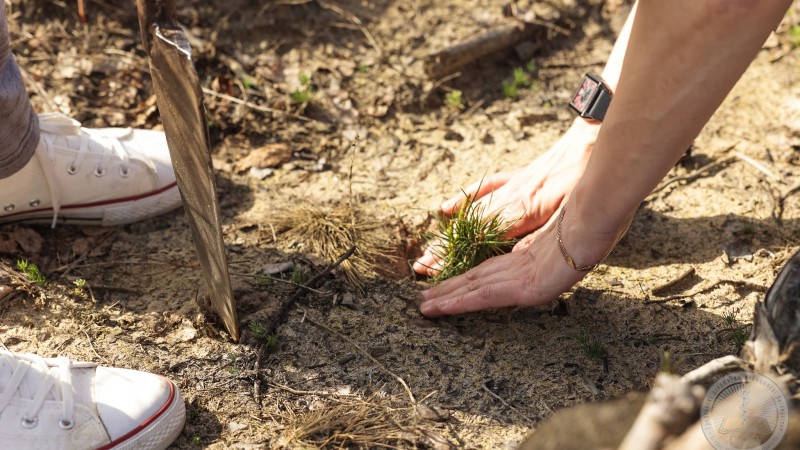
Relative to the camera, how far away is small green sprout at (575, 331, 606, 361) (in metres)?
2.41

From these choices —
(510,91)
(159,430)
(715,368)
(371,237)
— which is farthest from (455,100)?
(715,368)

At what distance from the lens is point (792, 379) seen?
154 centimetres

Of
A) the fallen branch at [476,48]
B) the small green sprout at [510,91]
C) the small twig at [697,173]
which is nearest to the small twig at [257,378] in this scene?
the small twig at [697,173]

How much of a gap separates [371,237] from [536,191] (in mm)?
708

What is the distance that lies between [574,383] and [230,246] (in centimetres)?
150

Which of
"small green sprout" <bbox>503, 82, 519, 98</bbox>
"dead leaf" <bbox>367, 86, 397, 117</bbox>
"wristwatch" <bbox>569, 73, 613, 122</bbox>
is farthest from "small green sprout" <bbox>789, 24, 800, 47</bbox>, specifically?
"dead leaf" <bbox>367, 86, 397, 117</bbox>

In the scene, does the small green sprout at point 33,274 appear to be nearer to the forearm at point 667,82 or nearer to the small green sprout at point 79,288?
the small green sprout at point 79,288

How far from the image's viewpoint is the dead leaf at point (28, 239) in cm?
286

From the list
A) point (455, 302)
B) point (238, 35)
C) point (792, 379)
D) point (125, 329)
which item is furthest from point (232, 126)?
point (792, 379)

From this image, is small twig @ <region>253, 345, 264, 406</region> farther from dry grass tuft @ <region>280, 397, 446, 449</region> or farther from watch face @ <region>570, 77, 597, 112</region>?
watch face @ <region>570, 77, 597, 112</region>

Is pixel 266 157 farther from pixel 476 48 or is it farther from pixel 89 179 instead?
pixel 476 48

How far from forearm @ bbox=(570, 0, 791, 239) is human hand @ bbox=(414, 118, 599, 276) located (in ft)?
2.33

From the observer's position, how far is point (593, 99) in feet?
9.44

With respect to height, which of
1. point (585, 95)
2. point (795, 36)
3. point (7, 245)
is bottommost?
point (7, 245)
